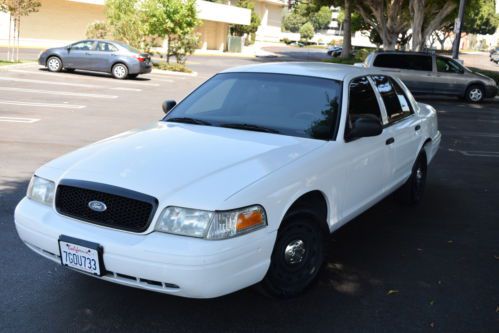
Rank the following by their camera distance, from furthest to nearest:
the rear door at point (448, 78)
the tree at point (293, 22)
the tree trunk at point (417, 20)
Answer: the tree at point (293, 22) → the tree trunk at point (417, 20) → the rear door at point (448, 78)

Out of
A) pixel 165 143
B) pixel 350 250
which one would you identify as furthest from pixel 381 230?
pixel 165 143

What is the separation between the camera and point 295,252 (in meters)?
4.15

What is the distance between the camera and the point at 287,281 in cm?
415

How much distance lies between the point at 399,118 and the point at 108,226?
3.60 meters

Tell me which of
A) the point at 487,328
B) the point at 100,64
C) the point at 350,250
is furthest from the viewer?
the point at 100,64

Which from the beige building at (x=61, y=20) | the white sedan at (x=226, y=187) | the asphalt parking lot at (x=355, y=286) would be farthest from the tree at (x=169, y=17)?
the white sedan at (x=226, y=187)

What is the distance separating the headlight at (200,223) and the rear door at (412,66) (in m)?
17.8

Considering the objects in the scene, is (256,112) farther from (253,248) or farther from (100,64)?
(100,64)

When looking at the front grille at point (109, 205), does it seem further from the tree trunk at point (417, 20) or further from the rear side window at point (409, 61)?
the tree trunk at point (417, 20)

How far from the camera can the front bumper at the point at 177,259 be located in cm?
341

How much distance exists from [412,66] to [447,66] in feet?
4.52

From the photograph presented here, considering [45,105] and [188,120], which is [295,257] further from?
[45,105]

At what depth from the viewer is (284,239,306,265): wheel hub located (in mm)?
4090

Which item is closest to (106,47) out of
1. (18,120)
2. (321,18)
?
(18,120)
